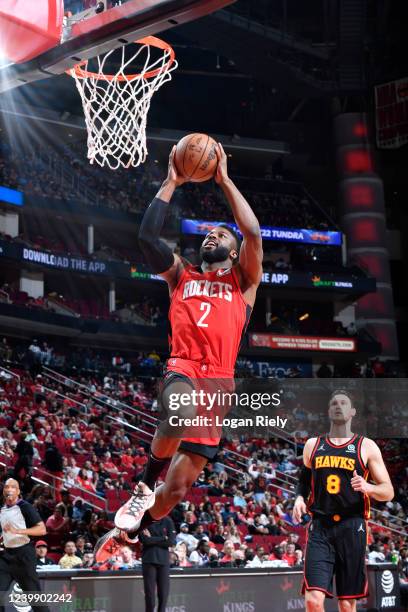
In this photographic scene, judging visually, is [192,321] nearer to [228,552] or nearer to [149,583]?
[149,583]

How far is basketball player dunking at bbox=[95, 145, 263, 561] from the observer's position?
19.1ft

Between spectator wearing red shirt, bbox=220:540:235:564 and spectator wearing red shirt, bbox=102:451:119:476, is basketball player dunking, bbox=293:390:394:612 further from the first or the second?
spectator wearing red shirt, bbox=102:451:119:476

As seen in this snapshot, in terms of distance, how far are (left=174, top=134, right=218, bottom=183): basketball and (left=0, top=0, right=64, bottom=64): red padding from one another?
1.89 meters

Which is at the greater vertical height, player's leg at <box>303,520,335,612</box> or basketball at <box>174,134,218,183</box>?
basketball at <box>174,134,218,183</box>

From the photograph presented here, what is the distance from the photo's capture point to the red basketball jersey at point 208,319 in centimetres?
592

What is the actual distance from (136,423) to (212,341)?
1770cm

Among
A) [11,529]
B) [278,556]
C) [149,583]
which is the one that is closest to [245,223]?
[11,529]

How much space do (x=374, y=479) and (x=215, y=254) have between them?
92.9 inches

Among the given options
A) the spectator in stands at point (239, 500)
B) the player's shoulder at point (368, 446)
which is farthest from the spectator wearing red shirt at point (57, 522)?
the player's shoulder at point (368, 446)

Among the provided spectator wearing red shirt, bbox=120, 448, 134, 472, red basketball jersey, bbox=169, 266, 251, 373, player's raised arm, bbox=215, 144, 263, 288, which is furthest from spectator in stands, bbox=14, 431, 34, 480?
player's raised arm, bbox=215, 144, 263, 288

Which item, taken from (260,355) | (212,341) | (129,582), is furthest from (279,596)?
(260,355)

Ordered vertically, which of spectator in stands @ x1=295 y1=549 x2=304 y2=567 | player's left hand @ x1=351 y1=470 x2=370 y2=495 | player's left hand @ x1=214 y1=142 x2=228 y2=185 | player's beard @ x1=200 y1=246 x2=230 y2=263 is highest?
player's left hand @ x1=214 y1=142 x2=228 y2=185

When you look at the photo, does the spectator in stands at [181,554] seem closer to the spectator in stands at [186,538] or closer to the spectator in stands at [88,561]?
the spectator in stands at [186,538]

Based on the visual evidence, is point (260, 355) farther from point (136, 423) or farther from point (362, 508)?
point (362, 508)
